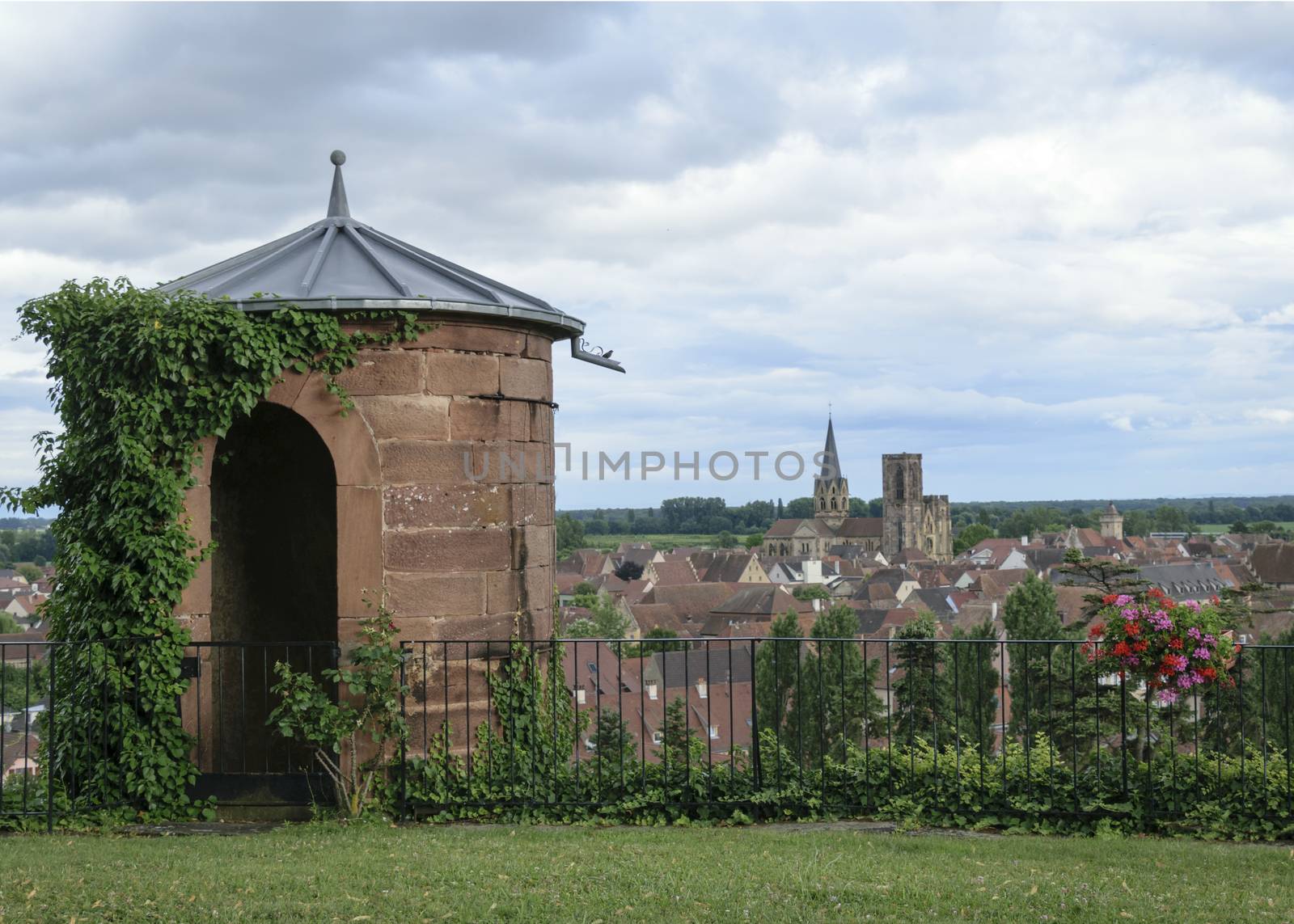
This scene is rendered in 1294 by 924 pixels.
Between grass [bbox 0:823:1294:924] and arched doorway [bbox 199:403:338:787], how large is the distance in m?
2.72

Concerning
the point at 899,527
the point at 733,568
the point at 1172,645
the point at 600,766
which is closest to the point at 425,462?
the point at 600,766

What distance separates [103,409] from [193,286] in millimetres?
1114

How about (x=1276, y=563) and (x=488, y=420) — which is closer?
(x=488, y=420)

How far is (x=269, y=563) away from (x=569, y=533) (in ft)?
459

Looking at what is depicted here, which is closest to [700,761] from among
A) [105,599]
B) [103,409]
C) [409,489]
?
[409,489]

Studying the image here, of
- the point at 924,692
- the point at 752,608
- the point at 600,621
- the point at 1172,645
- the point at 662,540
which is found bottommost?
the point at 752,608

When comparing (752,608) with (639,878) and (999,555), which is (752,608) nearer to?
(999,555)

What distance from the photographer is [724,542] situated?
173250 millimetres

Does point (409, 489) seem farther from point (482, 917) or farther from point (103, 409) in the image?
point (482, 917)

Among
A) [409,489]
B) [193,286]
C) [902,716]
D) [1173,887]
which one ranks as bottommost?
[902,716]

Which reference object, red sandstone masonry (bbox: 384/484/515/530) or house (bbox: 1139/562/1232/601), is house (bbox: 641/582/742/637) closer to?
house (bbox: 1139/562/1232/601)

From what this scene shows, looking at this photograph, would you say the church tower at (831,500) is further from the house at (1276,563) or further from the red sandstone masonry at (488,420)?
the red sandstone masonry at (488,420)

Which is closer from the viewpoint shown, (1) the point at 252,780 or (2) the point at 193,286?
(1) the point at 252,780

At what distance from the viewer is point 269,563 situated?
9.55 m
